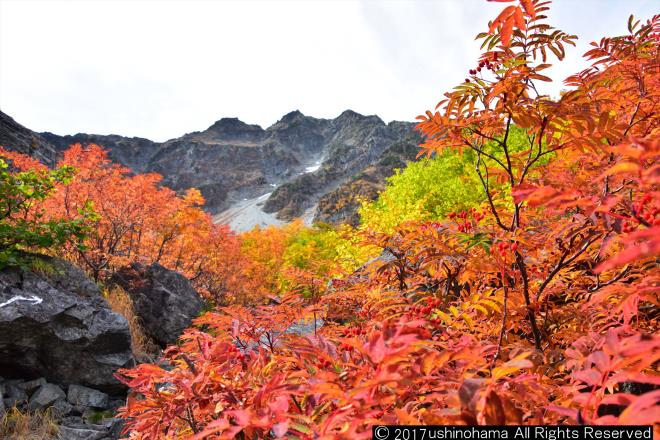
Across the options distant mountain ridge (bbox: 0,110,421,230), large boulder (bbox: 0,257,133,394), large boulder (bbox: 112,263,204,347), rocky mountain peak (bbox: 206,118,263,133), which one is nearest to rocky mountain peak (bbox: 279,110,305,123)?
distant mountain ridge (bbox: 0,110,421,230)

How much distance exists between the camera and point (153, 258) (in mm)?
12938

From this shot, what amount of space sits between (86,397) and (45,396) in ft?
1.74

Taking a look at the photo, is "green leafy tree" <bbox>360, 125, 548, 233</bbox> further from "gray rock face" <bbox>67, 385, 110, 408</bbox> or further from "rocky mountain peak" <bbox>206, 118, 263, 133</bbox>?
"rocky mountain peak" <bbox>206, 118, 263, 133</bbox>

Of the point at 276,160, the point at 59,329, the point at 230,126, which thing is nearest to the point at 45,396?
the point at 59,329

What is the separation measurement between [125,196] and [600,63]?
1239 centimetres

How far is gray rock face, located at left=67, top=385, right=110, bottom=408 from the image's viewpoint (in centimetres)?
520

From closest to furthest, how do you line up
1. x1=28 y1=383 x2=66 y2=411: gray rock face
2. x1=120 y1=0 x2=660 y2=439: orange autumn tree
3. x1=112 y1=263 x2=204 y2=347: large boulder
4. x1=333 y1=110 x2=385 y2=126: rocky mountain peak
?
1. x1=120 y1=0 x2=660 y2=439: orange autumn tree
2. x1=28 y1=383 x2=66 y2=411: gray rock face
3. x1=112 y1=263 x2=204 y2=347: large boulder
4. x1=333 y1=110 x2=385 y2=126: rocky mountain peak

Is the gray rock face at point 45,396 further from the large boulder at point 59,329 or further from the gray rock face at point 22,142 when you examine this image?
the gray rock face at point 22,142

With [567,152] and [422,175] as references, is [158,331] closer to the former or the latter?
[567,152]

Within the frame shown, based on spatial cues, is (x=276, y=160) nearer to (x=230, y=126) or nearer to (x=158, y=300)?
(x=230, y=126)

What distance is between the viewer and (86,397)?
209 inches

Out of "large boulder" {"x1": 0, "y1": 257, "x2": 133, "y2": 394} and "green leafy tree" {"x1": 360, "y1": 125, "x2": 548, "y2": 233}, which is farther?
"green leafy tree" {"x1": 360, "y1": 125, "x2": 548, "y2": 233}

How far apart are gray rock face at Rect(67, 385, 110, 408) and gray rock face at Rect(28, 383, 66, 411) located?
129 millimetres

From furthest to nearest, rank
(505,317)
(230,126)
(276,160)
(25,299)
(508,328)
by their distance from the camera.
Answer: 1. (230,126)
2. (276,160)
3. (25,299)
4. (508,328)
5. (505,317)
